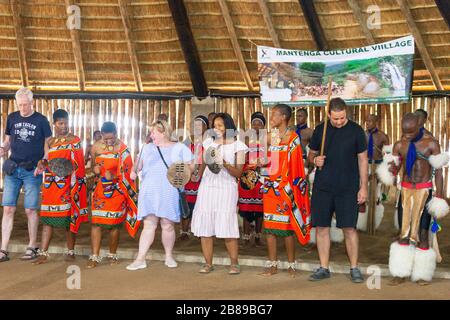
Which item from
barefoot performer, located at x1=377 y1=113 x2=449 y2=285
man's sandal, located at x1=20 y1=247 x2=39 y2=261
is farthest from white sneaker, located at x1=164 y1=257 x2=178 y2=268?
barefoot performer, located at x1=377 y1=113 x2=449 y2=285

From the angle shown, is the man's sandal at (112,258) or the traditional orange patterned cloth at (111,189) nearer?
the traditional orange patterned cloth at (111,189)

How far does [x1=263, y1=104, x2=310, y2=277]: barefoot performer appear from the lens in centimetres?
681

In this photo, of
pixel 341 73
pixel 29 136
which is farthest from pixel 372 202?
pixel 29 136

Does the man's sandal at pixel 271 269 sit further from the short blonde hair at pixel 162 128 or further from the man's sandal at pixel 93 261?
the man's sandal at pixel 93 261

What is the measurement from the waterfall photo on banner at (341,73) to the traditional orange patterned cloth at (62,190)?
19.2 feet

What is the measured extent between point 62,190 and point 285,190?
7.95 ft

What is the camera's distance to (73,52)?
14070 millimetres

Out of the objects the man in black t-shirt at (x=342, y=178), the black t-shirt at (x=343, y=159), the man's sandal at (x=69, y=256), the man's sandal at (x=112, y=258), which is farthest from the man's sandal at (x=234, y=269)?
the man's sandal at (x=69, y=256)

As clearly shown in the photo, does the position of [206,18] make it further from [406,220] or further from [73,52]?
[406,220]

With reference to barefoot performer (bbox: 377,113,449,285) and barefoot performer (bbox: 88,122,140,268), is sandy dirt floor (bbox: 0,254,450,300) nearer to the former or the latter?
barefoot performer (bbox: 377,113,449,285)

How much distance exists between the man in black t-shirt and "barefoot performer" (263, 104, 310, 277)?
0.21 meters

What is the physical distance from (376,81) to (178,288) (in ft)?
22.0

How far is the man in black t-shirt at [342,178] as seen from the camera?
655 cm

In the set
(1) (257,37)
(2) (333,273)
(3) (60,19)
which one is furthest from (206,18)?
(2) (333,273)
